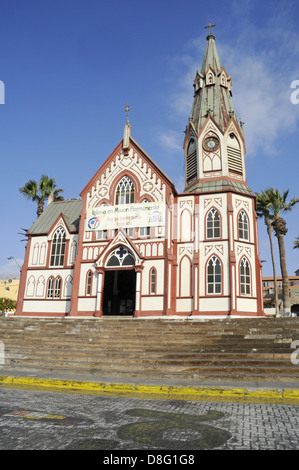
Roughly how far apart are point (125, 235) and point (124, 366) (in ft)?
43.9

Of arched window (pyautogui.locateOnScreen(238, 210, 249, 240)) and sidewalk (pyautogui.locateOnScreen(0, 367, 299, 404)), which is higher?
arched window (pyautogui.locateOnScreen(238, 210, 249, 240))

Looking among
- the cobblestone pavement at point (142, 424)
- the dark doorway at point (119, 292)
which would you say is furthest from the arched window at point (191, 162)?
the cobblestone pavement at point (142, 424)

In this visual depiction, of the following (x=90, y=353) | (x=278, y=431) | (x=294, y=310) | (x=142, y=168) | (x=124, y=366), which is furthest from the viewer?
(x=294, y=310)

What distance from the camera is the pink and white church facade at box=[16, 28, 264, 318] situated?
2491 centimetres

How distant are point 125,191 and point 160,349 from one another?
15326 millimetres

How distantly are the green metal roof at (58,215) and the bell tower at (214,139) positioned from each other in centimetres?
1039

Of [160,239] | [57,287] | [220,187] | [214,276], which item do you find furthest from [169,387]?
[57,287]

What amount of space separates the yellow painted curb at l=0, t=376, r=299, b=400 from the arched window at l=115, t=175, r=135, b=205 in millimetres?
17638

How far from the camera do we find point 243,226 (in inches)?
1040

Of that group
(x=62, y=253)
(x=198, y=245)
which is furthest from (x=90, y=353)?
(x=62, y=253)

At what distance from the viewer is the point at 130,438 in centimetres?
550

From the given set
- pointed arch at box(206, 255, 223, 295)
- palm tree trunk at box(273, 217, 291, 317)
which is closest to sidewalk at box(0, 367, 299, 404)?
pointed arch at box(206, 255, 223, 295)

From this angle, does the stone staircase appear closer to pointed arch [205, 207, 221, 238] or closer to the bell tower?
pointed arch [205, 207, 221, 238]
